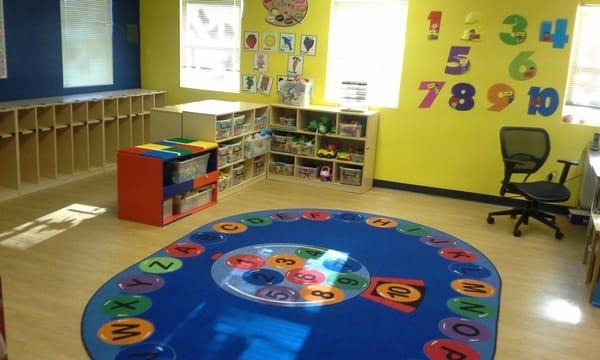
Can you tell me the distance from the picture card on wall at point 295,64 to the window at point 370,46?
1.17 feet

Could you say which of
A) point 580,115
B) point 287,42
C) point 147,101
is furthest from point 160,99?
point 580,115

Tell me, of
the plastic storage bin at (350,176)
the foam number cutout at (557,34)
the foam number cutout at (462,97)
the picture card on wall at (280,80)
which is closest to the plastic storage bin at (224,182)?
the plastic storage bin at (350,176)

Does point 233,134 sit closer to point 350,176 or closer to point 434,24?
point 350,176

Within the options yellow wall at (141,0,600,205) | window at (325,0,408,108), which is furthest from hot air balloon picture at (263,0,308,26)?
window at (325,0,408,108)

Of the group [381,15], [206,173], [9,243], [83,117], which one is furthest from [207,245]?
[381,15]

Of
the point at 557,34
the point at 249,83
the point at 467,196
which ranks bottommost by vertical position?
the point at 467,196

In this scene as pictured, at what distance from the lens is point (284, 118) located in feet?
21.9

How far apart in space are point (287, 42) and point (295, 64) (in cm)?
28

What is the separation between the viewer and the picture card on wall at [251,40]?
6.82m

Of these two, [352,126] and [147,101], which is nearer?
[352,126]

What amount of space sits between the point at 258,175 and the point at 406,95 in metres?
1.98

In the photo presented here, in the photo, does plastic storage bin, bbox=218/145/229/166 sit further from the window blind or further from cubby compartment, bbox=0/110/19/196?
the window blind

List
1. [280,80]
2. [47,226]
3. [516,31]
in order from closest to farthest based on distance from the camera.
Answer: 1. [47,226]
2. [516,31]
3. [280,80]

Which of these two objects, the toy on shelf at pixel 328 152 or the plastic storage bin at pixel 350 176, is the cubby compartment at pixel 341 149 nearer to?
the toy on shelf at pixel 328 152
